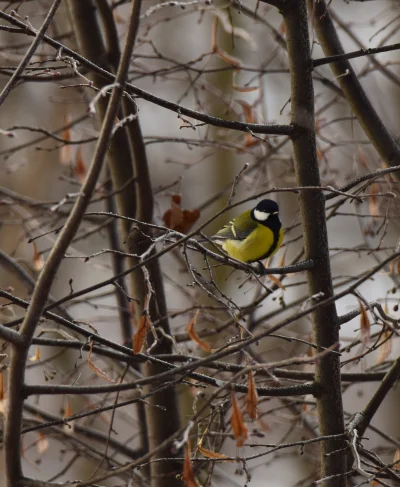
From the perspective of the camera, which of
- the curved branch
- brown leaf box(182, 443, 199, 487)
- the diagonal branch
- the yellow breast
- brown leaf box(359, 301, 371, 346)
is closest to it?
the diagonal branch

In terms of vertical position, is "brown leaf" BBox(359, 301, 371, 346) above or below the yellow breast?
below

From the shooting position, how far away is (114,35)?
309cm

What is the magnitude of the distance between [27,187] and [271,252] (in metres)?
7.19

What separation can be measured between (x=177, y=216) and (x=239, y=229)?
1.08 meters

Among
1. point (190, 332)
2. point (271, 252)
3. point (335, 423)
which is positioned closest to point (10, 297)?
point (190, 332)

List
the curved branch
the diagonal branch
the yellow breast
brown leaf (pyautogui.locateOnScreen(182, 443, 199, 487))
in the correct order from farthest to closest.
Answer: the yellow breast, the curved branch, brown leaf (pyautogui.locateOnScreen(182, 443, 199, 487)), the diagonal branch

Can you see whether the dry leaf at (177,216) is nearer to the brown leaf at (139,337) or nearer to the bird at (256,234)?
the bird at (256,234)

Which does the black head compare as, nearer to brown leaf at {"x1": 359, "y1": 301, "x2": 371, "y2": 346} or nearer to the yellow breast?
the yellow breast

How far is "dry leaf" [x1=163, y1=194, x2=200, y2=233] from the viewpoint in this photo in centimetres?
274

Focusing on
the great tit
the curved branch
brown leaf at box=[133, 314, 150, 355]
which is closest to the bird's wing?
the great tit

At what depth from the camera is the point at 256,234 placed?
3.66 m

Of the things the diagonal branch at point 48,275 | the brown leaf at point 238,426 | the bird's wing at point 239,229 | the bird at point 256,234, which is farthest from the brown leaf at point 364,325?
the bird's wing at point 239,229

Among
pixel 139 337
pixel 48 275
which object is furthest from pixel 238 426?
pixel 48 275

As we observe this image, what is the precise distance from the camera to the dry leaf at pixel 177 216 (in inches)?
108
